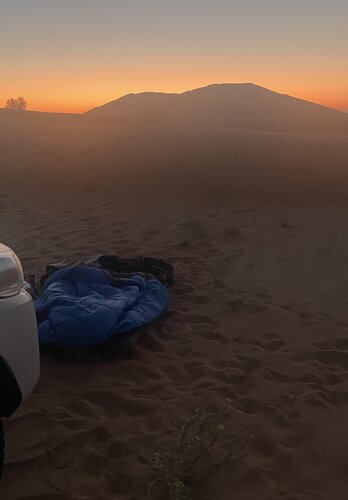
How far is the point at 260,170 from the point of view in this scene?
12008mm

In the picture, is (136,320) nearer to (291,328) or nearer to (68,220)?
(291,328)

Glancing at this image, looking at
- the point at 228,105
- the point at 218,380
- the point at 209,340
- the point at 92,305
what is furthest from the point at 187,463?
the point at 228,105

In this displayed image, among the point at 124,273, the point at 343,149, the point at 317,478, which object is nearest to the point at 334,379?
the point at 317,478

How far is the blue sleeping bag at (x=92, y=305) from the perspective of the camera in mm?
4109

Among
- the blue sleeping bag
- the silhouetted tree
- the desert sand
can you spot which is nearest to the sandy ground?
the desert sand

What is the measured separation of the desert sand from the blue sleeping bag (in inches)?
8.2

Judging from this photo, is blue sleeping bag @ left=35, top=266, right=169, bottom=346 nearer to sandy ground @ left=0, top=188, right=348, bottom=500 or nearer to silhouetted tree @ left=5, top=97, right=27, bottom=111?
sandy ground @ left=0, top=188, right=348, bottom=500

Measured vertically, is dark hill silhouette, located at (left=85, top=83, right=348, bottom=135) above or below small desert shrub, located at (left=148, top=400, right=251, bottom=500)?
above

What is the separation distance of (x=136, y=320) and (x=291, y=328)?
61.0 inches

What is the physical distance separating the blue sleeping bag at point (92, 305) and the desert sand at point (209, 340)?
209mm

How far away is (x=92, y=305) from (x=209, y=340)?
1.11 meters

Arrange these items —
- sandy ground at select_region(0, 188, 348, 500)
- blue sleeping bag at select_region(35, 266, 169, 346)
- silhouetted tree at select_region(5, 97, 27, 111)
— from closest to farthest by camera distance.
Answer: sandy ground at select_region(0, 188, 348, 500) → blue sleeping bag at select_region(35, 266, 169, 346) → silhouetted tree at select_region(5, 97, 27, 111)

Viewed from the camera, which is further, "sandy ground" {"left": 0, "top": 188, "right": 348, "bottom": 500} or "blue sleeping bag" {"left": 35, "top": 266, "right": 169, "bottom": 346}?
"blue sleeping bag" {"left": 35, "top": 266, "right": 169, "bottom": 346}

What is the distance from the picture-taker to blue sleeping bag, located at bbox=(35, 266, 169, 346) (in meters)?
4.11
